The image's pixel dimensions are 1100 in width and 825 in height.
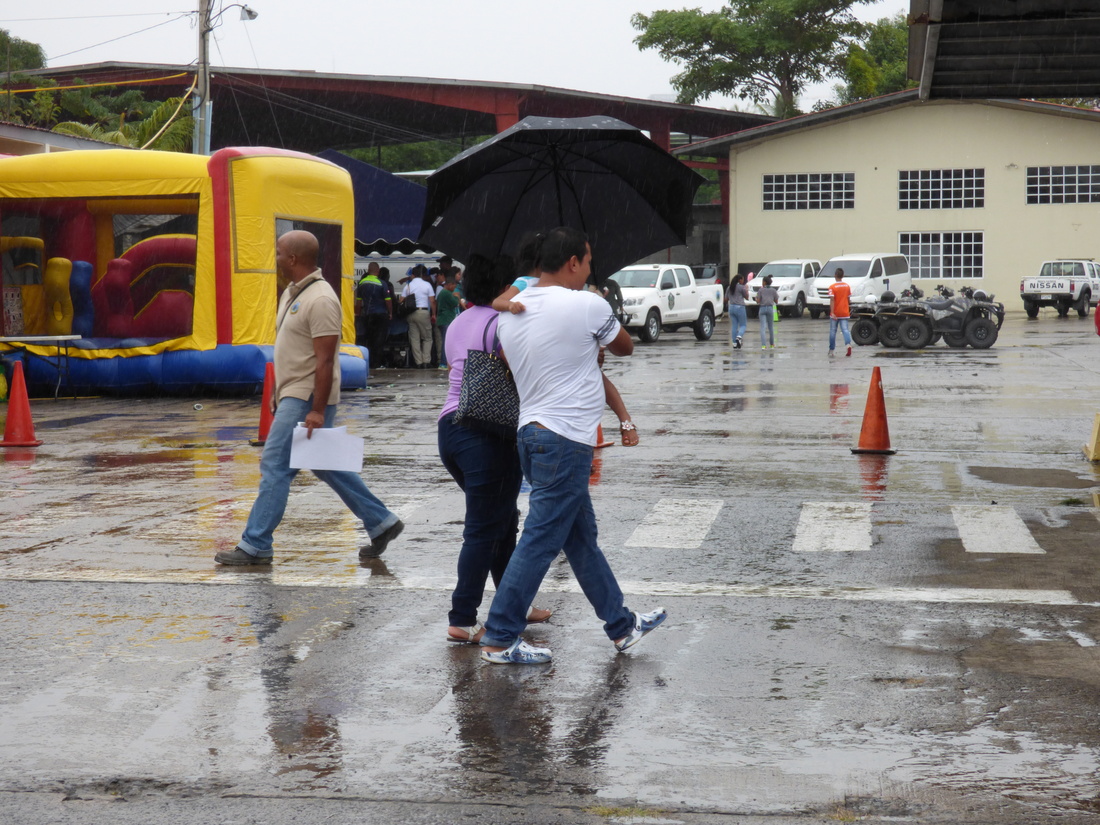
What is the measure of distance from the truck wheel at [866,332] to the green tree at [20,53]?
33.0 meters

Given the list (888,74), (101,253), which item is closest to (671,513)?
(101,253)

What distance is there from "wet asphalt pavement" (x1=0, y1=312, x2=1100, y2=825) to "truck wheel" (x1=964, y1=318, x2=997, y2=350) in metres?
16.6

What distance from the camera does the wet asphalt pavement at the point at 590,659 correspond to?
13.4 feet

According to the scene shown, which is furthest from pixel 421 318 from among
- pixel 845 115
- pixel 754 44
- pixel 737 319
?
pixel 754 44

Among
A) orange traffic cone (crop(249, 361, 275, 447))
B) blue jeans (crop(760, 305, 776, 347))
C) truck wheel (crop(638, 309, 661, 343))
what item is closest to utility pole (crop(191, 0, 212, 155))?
truck wheel (crop(638, 309, 661, 343))

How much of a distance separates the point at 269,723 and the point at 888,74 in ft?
209

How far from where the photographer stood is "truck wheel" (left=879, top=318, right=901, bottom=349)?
28.1m

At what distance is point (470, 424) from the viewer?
219 inches

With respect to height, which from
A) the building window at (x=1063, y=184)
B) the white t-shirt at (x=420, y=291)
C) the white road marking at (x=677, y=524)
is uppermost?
the building window at (x=1063, y=184)

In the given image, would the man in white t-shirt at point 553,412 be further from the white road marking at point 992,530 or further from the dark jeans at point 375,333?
the dark jeans at point 375,333

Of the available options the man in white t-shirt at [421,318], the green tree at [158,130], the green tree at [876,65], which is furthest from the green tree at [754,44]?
the man in white t-shirt at [421,318]

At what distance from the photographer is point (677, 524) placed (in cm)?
877

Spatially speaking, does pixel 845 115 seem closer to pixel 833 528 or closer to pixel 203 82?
pixel 203 82

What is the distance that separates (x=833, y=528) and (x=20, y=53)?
4963 cm
